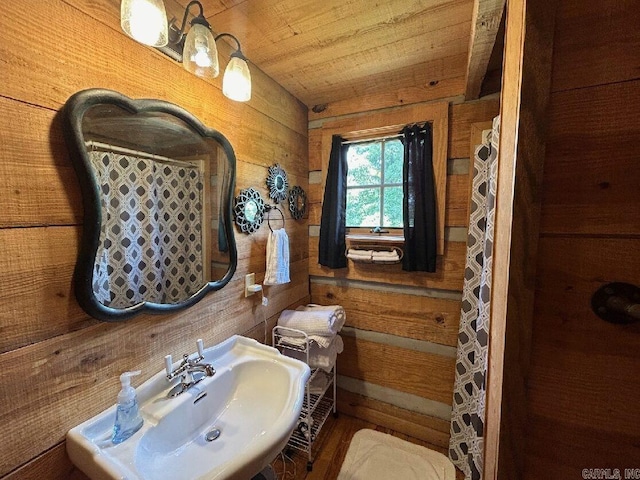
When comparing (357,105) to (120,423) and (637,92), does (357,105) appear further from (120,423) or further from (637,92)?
(120,423)

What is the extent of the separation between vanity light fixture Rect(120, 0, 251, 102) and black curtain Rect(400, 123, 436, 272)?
99 cm

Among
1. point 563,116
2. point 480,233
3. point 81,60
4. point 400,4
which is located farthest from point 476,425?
point 81,60


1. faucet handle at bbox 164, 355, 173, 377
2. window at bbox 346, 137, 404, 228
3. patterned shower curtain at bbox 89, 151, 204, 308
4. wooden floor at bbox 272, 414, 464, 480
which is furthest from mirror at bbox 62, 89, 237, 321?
wooden floor at bbox 272, 414, 464, 480

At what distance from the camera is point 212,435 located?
96 centimetres

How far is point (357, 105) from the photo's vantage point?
1.67 meters

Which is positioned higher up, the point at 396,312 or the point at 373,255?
the point at 373,255

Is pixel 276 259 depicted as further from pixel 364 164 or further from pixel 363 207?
pixel 364 164

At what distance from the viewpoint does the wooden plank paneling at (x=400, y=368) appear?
1585 millimetres

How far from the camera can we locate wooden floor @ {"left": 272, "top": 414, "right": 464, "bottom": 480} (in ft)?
4.73

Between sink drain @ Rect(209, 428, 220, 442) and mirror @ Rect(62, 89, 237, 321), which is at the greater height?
A: mirror @ Rect(62, 89, 237, 321)

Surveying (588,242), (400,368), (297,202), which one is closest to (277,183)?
(297,202)

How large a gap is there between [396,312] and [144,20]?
5.83ft

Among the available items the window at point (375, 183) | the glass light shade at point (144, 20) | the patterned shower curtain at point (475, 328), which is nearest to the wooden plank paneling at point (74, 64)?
the glass light shade at point (144, 20)

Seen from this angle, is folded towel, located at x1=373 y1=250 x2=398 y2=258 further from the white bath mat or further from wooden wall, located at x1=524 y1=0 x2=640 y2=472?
the white bath mat
